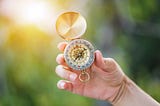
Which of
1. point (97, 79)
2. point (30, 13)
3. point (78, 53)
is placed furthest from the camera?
point (30, 13)

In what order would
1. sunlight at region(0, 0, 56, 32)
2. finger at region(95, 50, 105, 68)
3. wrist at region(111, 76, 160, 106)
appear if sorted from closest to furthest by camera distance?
finger at region(95, 50, 105, 68) → wrist at region(111, 76, 160, 106) → sunlight at region(0, 0, 56, 32)

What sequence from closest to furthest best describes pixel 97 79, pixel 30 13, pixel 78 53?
pixel 78 53, pixel 97 79, pixel 30 13

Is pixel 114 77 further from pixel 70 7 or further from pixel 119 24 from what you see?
pixel 119 24

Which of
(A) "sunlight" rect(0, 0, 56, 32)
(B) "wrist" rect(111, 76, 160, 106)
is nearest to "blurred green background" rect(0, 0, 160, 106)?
(A) "sunlight" rect(0, 0, 56, 32)

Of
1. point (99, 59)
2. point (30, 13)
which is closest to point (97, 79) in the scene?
point (99, 59)

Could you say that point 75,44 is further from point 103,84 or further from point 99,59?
point 103,84

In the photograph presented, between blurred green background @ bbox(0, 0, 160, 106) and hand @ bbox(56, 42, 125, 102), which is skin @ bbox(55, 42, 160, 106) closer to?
hand @ bbox(56, 42, 125, 102)
